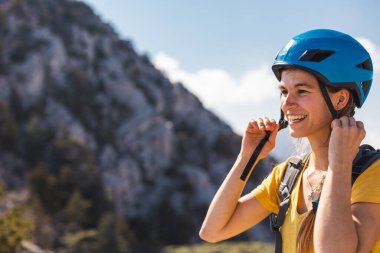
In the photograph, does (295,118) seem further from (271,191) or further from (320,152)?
(271,191)

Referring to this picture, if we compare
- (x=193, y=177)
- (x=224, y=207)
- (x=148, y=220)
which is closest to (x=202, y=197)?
(x=193, y=177)

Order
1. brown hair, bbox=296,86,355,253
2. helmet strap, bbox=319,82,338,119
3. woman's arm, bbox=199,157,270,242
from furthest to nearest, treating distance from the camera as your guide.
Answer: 1. woman's arm, bbox=199,157,270,242
2. helmet strap, bbox=319,82,338,119
3. brown hair, bbox=296,86,355,253

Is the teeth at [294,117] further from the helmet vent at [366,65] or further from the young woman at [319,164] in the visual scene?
the helmet vent at [366,65]

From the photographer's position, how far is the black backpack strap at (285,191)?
2.35 metres

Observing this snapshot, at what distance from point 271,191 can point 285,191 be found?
Result: 0.24 meters

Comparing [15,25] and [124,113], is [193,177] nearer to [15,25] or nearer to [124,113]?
[124,113]

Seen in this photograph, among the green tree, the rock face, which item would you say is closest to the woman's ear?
the green tree

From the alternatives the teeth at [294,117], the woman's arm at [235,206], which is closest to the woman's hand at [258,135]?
the woman's arm at [235,206]

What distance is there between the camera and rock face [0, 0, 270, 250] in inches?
2256

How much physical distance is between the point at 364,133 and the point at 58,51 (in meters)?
72.8

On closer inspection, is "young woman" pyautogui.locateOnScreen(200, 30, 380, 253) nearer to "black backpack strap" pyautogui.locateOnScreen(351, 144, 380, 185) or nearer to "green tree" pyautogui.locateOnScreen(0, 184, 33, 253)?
"black backpack strap" pyautogui.locateOnScreen(351, 144, 380, 185)

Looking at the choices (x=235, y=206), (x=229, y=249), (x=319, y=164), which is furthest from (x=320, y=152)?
(x=229, y=249)

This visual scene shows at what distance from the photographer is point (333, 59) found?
2.27m

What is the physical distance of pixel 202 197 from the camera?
2554 inches
